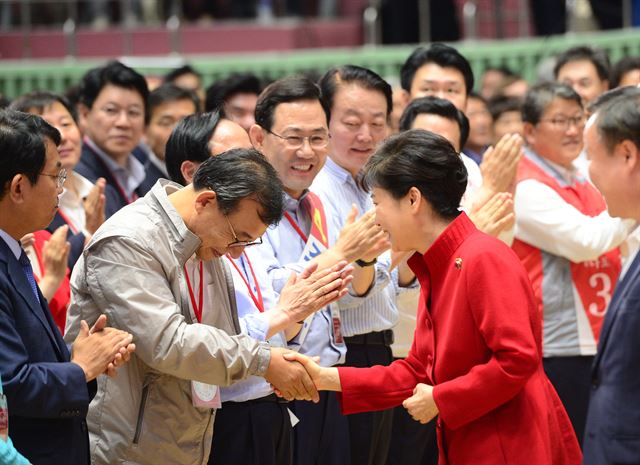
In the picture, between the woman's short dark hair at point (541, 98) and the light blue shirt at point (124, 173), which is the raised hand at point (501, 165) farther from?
the light blue shirt at point (124, 173)

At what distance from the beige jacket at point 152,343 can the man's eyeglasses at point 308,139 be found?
91 centimetres

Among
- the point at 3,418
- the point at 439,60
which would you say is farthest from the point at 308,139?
the point at 3,418

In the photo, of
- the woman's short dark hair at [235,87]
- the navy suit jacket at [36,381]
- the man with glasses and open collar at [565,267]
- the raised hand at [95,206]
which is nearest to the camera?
the navy suit jacket at [36,381]

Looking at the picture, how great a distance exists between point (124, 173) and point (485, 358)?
3.21m

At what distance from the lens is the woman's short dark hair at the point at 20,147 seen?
308 centimetres

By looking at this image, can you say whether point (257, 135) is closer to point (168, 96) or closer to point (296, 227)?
point (296, 227)

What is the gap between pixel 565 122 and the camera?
5336mm

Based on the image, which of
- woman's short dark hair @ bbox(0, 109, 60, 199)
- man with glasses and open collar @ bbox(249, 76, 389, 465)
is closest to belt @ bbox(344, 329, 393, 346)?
man with glasses and open collar @ bbox(249, 76, 389, 465)

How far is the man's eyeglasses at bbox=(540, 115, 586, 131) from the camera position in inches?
209

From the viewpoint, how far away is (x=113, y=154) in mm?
5957

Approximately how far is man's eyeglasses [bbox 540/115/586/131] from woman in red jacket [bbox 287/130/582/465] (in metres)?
2.16

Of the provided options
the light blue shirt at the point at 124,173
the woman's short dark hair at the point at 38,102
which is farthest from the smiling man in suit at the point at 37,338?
the light blue shirt at the point at 124,173

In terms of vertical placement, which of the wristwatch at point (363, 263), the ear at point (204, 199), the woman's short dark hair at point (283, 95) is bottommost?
the wristwatch at point (363, 263)

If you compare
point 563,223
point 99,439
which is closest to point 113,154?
point 563,223
